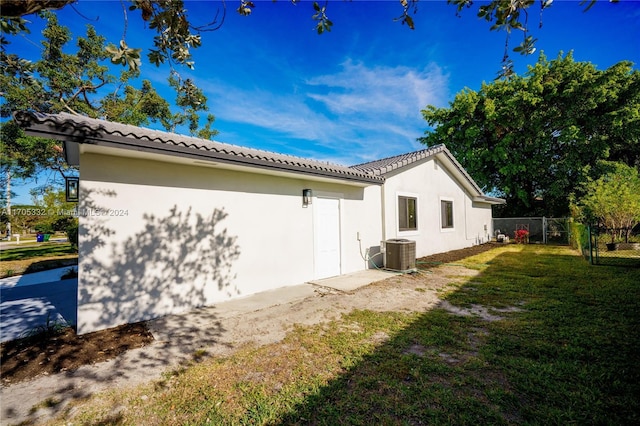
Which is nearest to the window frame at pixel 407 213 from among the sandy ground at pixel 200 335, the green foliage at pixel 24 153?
the sandy ground at pixel 200 335

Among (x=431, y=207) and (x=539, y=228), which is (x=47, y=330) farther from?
(x=539, y=228)

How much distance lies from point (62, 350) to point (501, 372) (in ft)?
19.7

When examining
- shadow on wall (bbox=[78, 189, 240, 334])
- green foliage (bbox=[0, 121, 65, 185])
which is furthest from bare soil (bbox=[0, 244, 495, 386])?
green foliage (bbox=[0, 121, 65, 185])

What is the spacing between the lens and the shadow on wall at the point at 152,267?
14.3ft

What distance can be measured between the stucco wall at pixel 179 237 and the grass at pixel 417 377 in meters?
2.22

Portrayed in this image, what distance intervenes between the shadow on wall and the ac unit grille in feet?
17.2

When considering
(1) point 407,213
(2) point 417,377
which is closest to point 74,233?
(1) point 407,213

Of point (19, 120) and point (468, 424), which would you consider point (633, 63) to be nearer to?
point (468, 424)

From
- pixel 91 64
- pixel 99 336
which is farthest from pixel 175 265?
pixel 91 64

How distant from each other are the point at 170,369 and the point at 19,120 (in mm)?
3804

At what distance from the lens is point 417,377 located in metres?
3.03

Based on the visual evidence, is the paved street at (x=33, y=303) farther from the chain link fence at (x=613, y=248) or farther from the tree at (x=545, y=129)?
the tree at (x=545, y=129)

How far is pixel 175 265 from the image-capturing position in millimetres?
5203

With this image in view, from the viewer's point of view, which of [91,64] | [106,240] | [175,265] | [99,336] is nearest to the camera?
[99,336]
